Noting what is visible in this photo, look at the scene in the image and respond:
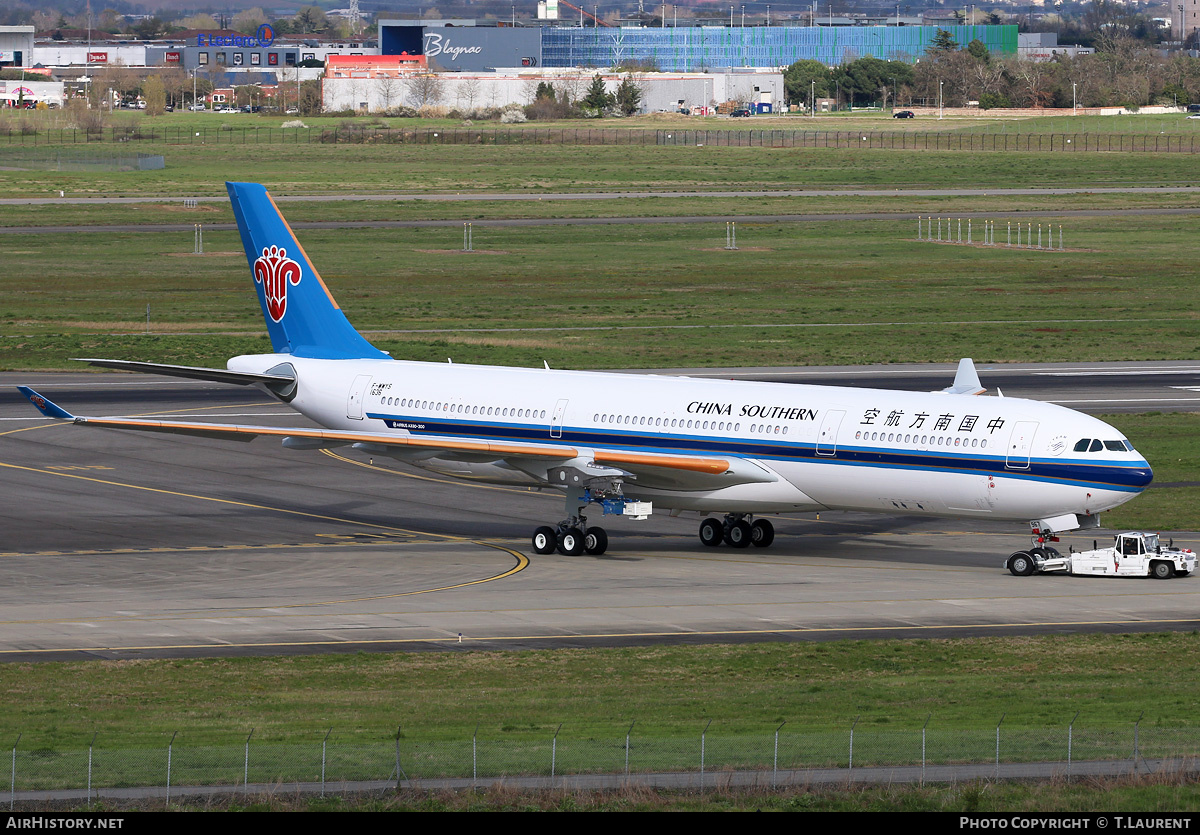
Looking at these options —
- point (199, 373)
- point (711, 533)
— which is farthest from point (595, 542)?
point (199, 373)

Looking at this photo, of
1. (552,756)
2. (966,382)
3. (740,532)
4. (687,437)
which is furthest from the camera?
(966,382)

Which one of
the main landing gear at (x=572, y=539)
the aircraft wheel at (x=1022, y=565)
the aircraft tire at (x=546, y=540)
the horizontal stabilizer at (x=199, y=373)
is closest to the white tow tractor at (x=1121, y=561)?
the aircraft wheel at (x=1022, y=565)

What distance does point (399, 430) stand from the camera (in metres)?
58.0

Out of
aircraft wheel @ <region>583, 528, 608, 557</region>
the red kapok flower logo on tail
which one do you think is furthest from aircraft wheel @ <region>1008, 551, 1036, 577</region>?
the red kapok flower logo on tail

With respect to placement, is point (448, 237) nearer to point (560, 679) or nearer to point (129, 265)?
point (129, 265)

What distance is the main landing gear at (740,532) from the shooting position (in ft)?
184

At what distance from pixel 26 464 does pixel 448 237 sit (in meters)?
91.1

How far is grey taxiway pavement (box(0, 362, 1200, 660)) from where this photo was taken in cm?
4403

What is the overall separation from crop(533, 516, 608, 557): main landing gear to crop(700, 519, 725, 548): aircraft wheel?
365 cm

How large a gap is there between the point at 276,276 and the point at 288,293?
3.26ft

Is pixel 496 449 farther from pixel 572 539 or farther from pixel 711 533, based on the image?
pixel 711 533

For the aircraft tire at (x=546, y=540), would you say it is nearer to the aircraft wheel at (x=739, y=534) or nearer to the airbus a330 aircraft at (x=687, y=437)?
the airbus a330 aircraft at (x=687, y=437)

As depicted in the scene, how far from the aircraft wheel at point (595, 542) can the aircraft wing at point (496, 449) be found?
254cm

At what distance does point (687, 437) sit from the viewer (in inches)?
2106
